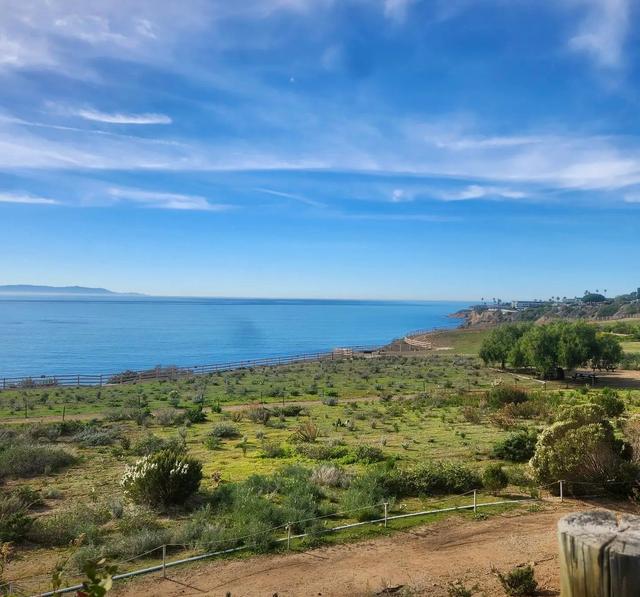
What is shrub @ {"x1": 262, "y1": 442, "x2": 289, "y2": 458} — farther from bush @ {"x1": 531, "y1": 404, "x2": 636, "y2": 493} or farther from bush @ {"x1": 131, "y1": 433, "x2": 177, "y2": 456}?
bush @ {"x1": 531, "y1": 404, "x2": 636, "y2": 493}

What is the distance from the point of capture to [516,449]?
17.9 metres

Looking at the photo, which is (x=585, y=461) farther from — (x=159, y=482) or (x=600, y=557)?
(x=600, y=557)

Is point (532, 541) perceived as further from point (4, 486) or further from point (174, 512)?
point (4, 486)

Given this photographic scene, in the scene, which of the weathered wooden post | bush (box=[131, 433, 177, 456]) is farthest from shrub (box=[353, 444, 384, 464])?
the weathered wooden post

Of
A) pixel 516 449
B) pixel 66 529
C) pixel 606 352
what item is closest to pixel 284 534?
pixel 66 529

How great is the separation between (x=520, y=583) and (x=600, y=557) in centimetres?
632

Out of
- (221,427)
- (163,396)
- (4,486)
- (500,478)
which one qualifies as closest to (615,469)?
(500,478)

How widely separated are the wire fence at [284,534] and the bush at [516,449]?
366 centimetres

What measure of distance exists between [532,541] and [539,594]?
2523mm

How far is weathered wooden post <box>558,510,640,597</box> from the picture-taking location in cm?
290

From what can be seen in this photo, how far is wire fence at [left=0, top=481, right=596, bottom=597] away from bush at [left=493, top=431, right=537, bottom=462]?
12.0 ft

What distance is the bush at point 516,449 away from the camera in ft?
58.4

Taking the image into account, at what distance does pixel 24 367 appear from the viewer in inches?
3164

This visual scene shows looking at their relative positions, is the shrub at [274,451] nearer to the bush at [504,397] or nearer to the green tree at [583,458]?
the green tree at [583,458]
